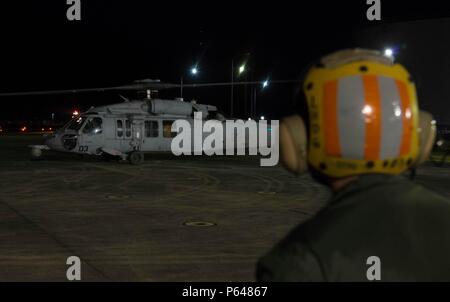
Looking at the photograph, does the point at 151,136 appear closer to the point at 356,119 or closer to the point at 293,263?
the point at 356,119

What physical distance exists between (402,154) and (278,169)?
813 inches

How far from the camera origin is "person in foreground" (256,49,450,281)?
1575mm

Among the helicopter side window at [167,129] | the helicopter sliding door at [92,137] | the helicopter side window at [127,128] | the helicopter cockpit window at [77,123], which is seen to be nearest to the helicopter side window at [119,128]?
the helicopter side window at [127,128]

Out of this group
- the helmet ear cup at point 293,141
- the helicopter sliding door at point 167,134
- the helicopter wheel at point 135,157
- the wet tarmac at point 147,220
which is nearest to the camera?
the helmet ear cup at point 293,141

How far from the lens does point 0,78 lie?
325 feet

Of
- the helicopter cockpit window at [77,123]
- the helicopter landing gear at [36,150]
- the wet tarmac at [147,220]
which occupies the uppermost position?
the helicopter cockpit window at [77,123]

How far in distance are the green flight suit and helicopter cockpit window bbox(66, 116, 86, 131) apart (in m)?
22.9

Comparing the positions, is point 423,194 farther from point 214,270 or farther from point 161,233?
point 161,233

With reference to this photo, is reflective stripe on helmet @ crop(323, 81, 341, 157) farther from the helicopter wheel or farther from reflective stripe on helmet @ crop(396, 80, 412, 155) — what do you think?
the helicopter wheel

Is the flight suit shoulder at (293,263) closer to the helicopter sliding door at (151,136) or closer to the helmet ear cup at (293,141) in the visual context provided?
the helmet ear cup at (293,141)

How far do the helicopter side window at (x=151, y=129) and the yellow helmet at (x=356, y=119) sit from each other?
77.2 feet

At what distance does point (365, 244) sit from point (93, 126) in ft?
75.5

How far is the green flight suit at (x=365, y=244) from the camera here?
1.55 metres

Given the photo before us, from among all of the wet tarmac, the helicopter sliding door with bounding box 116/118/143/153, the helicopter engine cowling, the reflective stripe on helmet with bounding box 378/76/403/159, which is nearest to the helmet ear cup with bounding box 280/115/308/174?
the reflective stripe on helmet with bounding box 378/76/403/159
